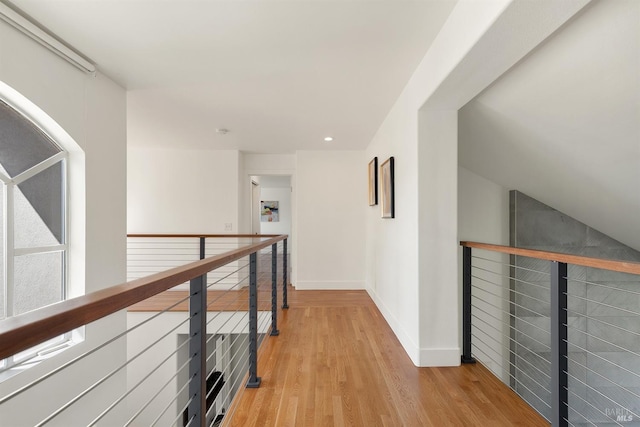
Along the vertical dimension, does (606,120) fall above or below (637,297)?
above

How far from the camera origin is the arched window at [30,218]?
6.32 ft

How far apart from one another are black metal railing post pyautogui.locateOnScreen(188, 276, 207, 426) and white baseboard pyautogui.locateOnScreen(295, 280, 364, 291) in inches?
150

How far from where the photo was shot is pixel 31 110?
6.63ft

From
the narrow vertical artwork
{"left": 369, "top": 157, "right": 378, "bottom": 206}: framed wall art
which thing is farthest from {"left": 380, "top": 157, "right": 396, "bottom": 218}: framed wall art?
the narrow vertical artwork

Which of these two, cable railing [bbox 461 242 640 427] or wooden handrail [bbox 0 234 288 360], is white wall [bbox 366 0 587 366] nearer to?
cable railing [bbox 461 242 640 427]

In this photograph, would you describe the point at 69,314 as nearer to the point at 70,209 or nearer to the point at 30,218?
the point at 30,218

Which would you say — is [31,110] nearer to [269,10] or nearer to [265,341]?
[269,10]

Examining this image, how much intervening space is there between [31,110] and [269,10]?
5.47ft

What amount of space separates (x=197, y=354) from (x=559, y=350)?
158 cm

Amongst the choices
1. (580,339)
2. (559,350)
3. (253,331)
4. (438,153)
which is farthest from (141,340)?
(580,339)

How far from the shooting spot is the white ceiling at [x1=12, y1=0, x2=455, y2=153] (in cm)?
171

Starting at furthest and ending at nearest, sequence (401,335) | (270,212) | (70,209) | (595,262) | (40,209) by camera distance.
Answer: (270,212) < (401,335) < (70,209) < (40,209) < (595,262)

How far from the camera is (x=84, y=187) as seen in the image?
232 cm

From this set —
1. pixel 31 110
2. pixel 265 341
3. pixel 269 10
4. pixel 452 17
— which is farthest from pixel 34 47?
pixel 265 341
